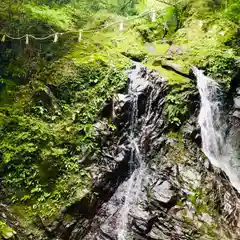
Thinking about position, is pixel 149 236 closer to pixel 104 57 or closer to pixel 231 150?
pixel 231 150

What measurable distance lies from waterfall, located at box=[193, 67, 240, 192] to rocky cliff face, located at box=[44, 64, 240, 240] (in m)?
0.67

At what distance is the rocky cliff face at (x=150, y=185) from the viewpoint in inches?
287

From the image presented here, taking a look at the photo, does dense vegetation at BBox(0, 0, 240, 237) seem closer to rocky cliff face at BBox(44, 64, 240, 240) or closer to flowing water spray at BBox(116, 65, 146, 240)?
rocky cliff face at BBox(44, 64, 240, 240)

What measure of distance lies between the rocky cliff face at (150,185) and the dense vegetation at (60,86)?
1.29 feet

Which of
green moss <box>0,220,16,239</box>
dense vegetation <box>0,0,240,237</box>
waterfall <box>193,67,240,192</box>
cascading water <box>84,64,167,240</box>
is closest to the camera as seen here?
green moss <box>0,220,16,239</box>

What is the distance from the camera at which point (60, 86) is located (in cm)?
944

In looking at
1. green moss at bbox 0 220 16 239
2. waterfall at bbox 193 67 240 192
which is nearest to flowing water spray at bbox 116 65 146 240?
waterfall at bbox 193 67 240 192

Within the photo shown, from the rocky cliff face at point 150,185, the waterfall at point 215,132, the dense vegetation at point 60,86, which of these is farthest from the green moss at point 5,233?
the waterfall at point 215,132

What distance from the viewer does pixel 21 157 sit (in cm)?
759

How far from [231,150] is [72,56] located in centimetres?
690

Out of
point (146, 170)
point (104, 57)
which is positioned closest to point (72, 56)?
point (104, 57)

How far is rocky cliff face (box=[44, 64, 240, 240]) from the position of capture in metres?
7.29

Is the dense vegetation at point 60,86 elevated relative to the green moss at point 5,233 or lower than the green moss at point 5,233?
elevated

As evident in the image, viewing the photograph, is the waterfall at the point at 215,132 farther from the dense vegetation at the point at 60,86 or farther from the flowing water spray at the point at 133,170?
the flowing water spray at the point at 133,170
